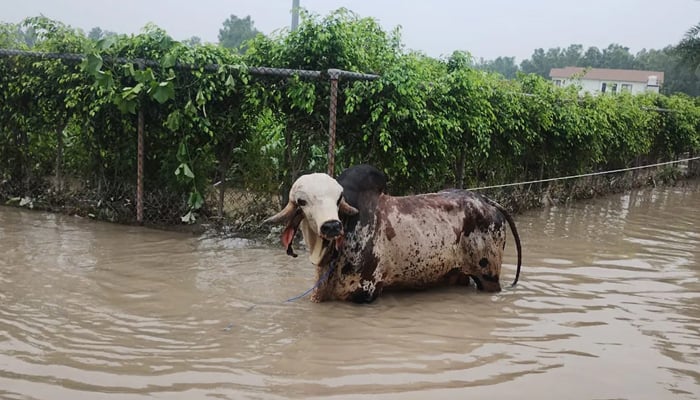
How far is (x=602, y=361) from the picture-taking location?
455 centimetres

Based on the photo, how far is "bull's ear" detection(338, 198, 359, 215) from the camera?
207 inches

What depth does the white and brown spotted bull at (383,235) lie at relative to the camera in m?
5.18

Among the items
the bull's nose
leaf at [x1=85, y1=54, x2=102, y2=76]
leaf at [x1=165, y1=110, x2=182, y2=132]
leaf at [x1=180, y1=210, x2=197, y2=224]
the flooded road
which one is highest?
leaf at [x1=85, y1=54, x2=102, y2=76]

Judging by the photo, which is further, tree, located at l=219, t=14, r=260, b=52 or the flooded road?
tree, located at l=219, t=14, r=260, b=52

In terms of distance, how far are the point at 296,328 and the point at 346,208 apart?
3.42 ft

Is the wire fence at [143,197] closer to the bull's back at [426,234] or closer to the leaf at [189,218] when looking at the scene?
the leaf at [189,218]

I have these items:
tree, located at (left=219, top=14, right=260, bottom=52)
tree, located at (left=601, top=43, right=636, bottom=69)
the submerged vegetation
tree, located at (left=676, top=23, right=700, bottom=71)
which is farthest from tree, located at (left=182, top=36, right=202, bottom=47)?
tree, located at (left=601, top=43, right=636, bottom=69)

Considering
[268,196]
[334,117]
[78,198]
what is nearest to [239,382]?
[334,117]

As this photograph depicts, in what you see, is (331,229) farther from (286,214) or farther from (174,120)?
(174,120)

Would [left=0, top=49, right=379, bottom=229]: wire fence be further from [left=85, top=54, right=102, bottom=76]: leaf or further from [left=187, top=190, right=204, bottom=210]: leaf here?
[left=187, top=190, right=204, bottom=210]: leaf

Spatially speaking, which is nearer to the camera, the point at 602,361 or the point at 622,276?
the point at 602,361

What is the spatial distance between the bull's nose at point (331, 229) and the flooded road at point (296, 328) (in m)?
0.73

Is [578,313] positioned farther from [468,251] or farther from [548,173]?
[548,173]

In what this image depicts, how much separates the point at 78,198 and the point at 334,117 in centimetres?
390
